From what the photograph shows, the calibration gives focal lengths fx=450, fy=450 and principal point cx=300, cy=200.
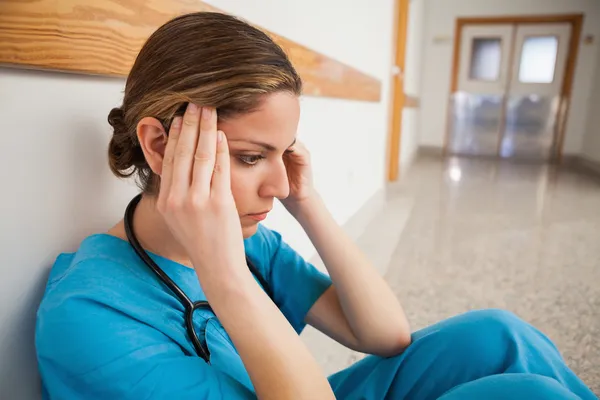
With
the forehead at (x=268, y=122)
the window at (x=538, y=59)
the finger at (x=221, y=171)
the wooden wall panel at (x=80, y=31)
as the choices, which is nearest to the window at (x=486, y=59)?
the window at (x=538, y=59)

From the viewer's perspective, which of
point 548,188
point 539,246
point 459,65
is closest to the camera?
point 539,246

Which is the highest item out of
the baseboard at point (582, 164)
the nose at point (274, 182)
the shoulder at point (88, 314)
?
the nose at point (274, 182)

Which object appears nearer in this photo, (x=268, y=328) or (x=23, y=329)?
(x=268, y=328)

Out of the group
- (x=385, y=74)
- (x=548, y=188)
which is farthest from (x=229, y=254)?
(x=548, y=188)

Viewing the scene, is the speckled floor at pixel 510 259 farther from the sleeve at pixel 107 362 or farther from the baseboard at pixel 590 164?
the baseboard at pixel 590 164

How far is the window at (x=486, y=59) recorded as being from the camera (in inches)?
293

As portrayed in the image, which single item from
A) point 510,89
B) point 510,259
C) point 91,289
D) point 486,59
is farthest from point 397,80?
point 91,289

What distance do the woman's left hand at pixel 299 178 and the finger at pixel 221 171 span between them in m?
0.33

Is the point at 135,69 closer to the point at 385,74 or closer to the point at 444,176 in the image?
the point at 385,74

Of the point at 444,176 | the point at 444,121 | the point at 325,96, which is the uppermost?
the point at 325,96

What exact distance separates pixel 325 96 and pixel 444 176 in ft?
12.9

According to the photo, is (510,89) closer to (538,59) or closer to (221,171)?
(538,59)

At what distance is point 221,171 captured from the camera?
2.21 feet

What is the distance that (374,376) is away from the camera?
0.98 metres
